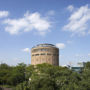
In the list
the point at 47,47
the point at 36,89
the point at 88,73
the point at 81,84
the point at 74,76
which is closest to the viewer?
the point at 36,89

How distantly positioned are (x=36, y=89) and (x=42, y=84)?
130cm

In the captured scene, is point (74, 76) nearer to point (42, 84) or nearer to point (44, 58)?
point (42, 84)

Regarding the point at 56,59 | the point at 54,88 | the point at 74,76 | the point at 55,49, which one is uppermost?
the point at 55,49

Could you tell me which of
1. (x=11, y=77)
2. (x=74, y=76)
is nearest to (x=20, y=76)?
(x=11, y=77)

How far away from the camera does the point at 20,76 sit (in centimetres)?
3881

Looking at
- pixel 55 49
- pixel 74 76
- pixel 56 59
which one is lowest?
pixel 74 76

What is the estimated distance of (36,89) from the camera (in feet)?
72.7

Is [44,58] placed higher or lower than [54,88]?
higher

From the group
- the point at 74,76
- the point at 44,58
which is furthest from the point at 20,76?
the point at 44,58

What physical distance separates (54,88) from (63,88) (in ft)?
5.68

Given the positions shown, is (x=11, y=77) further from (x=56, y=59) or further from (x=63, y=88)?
(x=56, y=59)

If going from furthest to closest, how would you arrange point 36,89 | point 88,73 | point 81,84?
point 88,73
point 81,84
point 36,89

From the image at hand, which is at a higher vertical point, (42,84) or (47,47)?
(47,47)

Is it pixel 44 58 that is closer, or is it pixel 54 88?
pixel 54 88
